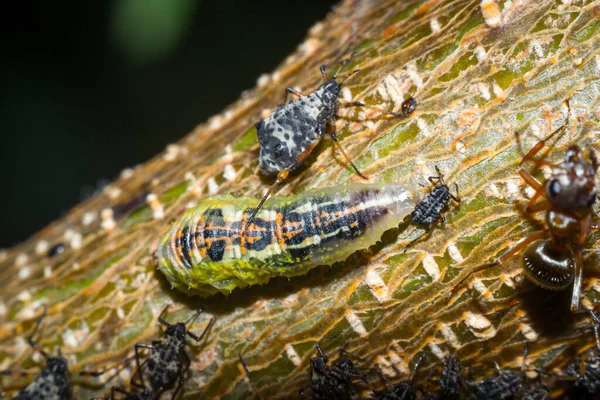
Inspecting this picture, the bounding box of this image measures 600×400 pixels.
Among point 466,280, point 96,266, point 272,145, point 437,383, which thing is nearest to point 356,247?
point 466,280

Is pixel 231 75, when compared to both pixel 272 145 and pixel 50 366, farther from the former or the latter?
pixel 50 366

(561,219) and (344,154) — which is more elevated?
(344,154)

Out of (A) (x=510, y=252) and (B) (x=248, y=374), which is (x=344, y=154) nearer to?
(A) (x=510, y=252)

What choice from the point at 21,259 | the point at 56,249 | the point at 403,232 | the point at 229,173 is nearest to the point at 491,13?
the point at 403,232

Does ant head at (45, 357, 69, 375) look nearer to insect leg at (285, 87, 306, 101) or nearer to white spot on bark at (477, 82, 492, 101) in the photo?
insect leg at (285, 87, 306, 101)

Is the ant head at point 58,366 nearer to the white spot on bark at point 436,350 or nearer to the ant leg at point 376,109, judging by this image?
A: the white spot on bark at point 436,350
